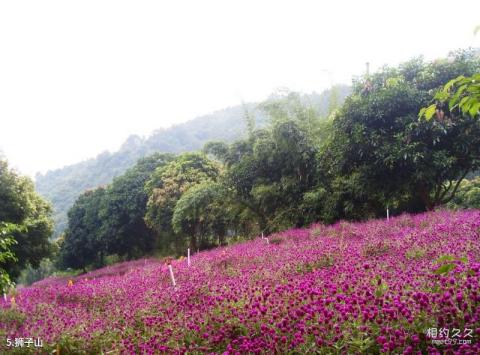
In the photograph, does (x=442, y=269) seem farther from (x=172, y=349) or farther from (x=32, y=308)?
(x=32, y=308)

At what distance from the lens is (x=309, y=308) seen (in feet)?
13.5

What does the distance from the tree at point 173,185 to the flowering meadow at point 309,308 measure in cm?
1586

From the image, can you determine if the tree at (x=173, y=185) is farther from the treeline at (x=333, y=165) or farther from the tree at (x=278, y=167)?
the tree at (x=278, y=167)

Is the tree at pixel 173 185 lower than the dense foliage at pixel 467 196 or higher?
higher

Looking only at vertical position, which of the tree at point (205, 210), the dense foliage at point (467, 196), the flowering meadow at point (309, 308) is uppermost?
the flowering meadow at point (309, 308)

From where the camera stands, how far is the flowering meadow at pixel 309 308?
133 inches

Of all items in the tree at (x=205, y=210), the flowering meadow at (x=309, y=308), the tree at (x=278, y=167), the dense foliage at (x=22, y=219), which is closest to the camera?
the flowering meadow at (x=309, y=308)

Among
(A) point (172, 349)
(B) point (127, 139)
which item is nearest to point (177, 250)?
(A) point (172, 349)

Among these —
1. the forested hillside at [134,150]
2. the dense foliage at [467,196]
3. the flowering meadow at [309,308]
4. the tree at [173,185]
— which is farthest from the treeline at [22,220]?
the forested hillside at [134,150]

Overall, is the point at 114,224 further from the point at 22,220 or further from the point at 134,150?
the point at 134,150

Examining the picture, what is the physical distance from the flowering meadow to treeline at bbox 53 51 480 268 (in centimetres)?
198

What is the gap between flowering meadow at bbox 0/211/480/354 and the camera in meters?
3.39

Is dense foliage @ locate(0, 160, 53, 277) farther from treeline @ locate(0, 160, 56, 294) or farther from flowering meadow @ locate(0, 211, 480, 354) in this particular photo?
flowering meadow @ locate(0, 211, 480, 354)

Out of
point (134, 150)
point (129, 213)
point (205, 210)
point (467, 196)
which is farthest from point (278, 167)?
→ point (134, 150)
